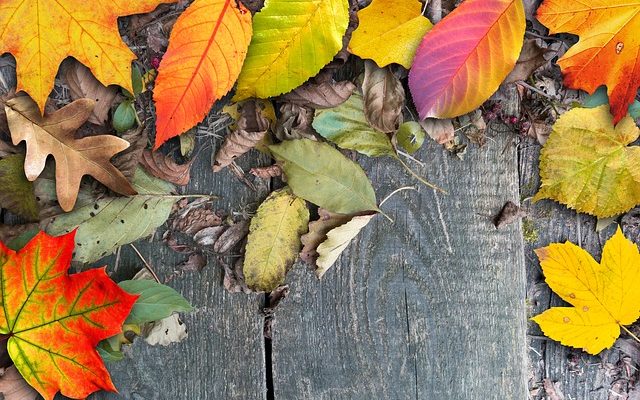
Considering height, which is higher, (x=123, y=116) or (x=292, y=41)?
(x=292, y=41)

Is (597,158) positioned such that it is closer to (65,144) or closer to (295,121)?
(295,121)

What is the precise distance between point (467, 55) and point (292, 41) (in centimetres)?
36

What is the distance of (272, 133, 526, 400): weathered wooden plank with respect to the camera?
1.42 m

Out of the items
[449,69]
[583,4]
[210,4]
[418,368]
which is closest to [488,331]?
[418,368]

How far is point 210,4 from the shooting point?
127 cm

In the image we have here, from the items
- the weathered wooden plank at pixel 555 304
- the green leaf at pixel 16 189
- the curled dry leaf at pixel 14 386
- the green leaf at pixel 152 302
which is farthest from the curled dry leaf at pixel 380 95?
the curled dry leaf at pixel 14 386

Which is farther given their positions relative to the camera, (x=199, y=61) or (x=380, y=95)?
(x=380, y=95)

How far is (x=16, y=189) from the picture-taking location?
4.34ft

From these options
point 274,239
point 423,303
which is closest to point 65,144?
point 274,239

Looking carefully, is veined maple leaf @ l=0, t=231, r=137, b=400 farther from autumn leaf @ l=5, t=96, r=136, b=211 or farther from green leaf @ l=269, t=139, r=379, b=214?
green leaf @ l=269, t=139, r=379, b=214

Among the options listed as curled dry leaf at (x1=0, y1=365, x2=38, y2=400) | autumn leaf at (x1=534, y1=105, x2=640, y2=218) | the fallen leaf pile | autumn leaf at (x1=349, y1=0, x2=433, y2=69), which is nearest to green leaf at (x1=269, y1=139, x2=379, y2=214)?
the fallen leaf pile

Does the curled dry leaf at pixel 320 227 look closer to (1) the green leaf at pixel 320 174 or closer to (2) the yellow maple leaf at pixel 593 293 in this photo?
(1) the green leaf at pixel 320 174

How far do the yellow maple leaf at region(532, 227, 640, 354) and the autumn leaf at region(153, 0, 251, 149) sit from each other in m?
0.82

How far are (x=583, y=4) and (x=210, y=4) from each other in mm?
785
